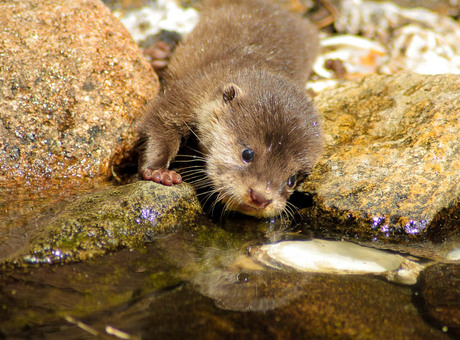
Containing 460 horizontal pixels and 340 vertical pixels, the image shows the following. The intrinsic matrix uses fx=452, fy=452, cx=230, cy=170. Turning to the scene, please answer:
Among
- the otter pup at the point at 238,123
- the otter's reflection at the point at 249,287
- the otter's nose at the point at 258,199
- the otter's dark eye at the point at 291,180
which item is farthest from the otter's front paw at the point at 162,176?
the otter's reflection at the point at 249,287

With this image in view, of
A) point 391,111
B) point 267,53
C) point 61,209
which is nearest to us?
point 61,209

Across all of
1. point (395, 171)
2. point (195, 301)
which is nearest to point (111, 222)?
point (195, 301)

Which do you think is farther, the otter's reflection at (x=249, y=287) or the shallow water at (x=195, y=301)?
the otter's reflection at (x=249, y=287)

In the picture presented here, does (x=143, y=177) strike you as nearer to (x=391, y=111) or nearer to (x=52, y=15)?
(x=52, y=15)

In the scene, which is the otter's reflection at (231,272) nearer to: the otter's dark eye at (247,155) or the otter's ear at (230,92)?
the otter's dark eye at (247,155)

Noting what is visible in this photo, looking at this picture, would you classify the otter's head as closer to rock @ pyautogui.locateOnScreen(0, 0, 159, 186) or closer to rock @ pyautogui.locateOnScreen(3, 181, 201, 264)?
rock @ pyautogui.locateOnScreen(3, 181, 201, 264)

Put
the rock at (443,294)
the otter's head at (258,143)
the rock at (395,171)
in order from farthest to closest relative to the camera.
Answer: the rock at (395,171)
the otter's head at (258,143)
the rock at (443,294)

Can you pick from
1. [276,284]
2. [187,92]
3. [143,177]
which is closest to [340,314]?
[276,284]
